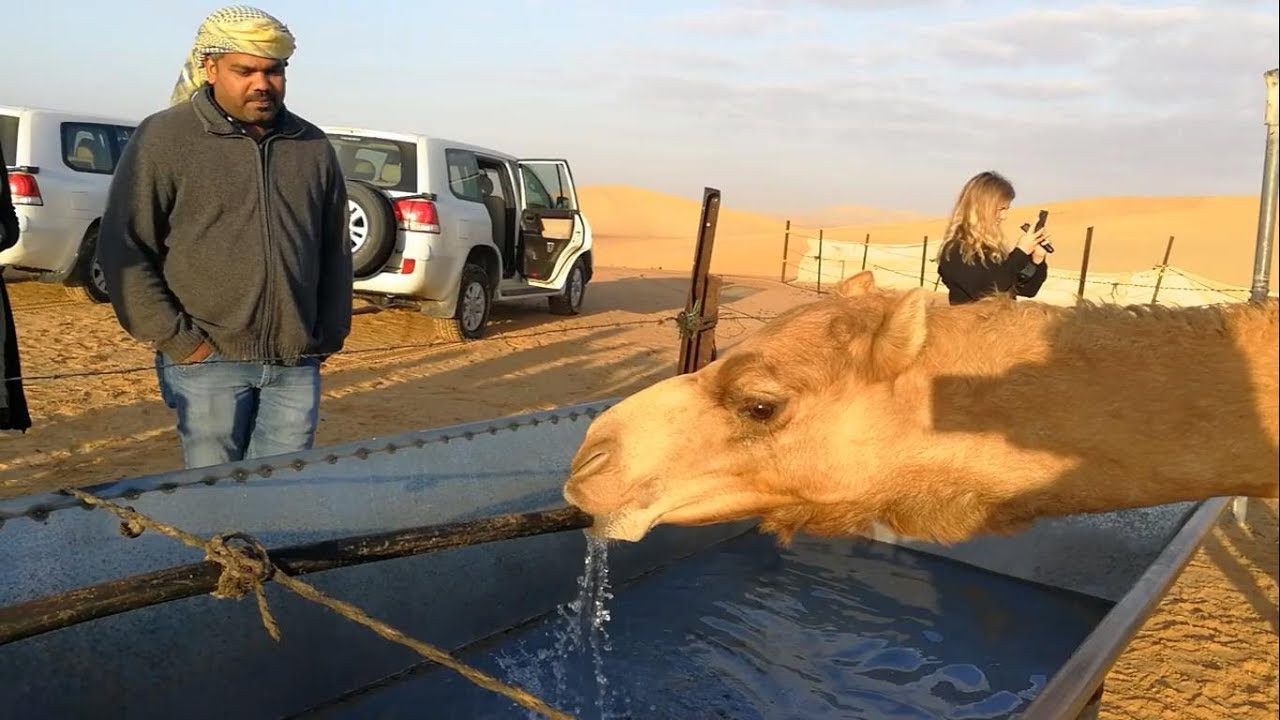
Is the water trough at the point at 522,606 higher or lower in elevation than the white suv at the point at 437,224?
lower

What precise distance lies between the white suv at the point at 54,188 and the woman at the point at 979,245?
7988mm

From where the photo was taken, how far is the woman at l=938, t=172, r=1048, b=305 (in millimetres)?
5207

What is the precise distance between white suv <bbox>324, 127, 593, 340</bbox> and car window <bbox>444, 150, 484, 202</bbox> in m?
0.01

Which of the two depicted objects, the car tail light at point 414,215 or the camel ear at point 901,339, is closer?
the camel ear at point 901,339

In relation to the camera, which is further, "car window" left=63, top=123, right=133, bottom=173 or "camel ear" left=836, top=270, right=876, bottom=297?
"car window" left=63, top=123, right=133, bottom=173

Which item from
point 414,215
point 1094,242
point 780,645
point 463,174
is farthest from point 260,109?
point 1094,242

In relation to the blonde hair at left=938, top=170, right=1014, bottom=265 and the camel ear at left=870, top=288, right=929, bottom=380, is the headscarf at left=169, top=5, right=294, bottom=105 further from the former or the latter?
the blonde hair at left=938, top=170, right=1014, bottom=265

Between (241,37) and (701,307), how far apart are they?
2.99m

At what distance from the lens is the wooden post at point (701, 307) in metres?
5.30

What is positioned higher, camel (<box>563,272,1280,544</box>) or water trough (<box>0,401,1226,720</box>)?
camel (<box>563,272,1280,544</box>)

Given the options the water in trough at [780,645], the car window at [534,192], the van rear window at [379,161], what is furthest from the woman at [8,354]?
the car window at [534,192]

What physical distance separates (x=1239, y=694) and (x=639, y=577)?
2699mm

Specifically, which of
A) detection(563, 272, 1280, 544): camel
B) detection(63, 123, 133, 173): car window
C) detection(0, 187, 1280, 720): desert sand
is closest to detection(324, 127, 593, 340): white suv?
detection(0, 187, 1280, 720): desert sand

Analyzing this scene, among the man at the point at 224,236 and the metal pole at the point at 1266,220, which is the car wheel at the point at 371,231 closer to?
the man at the point at 224,236
